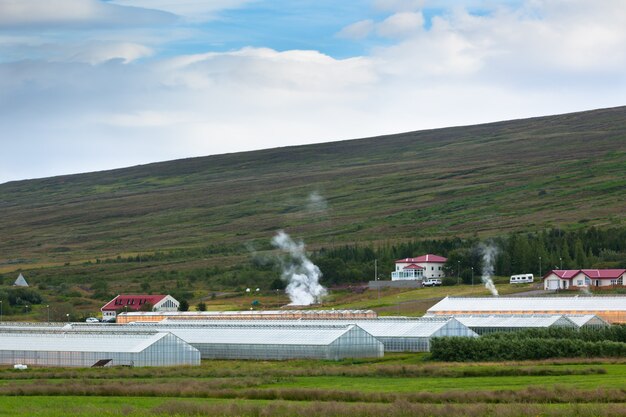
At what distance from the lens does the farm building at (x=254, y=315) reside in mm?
101562

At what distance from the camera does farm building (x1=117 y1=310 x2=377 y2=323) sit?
333ft

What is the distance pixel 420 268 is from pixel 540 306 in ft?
143

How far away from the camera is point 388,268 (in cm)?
15088

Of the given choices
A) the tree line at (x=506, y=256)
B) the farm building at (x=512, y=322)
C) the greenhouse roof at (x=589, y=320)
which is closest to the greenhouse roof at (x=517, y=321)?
the farm building at (x=512, y=322)

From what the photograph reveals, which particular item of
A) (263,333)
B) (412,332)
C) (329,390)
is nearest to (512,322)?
(412,332)

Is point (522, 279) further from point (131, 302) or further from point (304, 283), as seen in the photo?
point (131, 302)

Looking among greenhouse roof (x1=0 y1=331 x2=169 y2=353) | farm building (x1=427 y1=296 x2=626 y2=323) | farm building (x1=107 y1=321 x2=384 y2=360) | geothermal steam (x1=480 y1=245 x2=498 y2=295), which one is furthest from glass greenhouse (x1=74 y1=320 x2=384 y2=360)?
geothermal steam (x1=480 y1=245 x2=498 y2=295)

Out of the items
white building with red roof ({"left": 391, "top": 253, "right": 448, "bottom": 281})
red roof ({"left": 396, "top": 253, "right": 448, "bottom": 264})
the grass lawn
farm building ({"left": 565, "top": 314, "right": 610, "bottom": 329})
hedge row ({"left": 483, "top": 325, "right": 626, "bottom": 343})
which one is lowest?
the grass lawn

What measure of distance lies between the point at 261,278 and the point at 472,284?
34029 mm

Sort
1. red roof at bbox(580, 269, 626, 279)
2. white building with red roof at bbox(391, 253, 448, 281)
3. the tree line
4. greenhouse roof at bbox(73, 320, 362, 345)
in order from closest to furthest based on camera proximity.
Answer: greenhouse roof at bbox(73, 320, 362, 345), red roof at bbox(580, 269, 626, 279), the tree line, white building with red roof at bbox(391, 253, 448, 281)

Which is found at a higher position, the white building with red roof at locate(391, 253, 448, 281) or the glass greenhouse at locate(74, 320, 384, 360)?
the white building with red roof at locate(391, 253, 448, 281)

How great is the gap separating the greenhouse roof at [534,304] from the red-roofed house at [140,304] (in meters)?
37.2

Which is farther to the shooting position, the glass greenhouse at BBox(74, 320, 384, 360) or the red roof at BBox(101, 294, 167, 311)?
the red roof at BBox(101, 294, 167, 311)

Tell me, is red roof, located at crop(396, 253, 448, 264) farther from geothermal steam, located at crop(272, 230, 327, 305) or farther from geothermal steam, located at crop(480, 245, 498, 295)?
geothermal steam, located at crop(272, 230, 327, 305)
